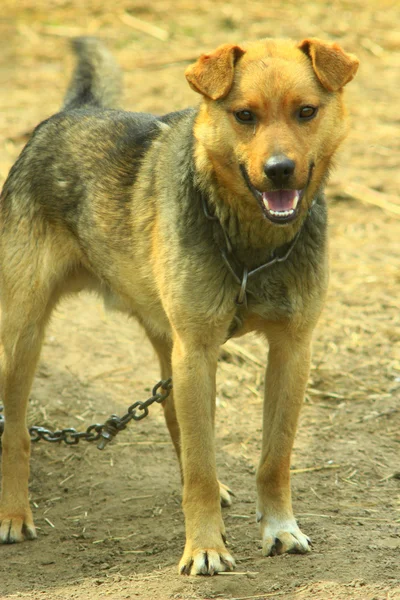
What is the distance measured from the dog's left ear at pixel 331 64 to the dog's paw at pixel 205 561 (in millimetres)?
2134

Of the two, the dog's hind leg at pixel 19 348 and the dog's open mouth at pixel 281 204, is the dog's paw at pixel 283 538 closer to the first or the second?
the dog's hind leg at pixel 19 348

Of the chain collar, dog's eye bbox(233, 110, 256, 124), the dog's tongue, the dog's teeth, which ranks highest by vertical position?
dog's eye bbox(233, 110, 256, 124)

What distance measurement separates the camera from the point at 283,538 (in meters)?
4.46

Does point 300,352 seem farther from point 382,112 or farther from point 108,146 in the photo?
point 382,112

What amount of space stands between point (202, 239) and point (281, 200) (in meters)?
0.46

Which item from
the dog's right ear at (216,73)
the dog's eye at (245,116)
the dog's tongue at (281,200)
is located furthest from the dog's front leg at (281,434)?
the dog's right ear at (216,73)

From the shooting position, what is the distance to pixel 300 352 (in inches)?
178

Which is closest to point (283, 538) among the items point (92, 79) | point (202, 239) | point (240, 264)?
point (240, 264)

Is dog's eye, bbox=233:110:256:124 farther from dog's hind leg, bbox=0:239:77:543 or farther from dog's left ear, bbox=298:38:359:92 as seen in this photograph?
dog's hind leg, bbox=0:239:77:543

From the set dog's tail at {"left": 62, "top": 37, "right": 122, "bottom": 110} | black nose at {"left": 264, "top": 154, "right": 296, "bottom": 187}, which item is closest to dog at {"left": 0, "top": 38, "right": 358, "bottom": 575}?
black nose at {"left": 264, "top": 154, "right": 296, "bottom": 187}

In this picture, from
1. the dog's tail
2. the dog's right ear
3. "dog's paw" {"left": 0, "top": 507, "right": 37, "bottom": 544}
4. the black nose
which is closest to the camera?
the black nose

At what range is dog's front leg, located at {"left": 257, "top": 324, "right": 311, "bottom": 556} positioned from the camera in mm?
4496

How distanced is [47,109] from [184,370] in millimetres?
7607

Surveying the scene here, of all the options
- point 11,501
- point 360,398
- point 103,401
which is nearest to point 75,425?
point 103,401
